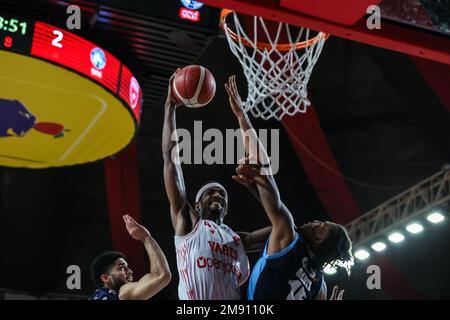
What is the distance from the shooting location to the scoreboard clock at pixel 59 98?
5621 millimetres

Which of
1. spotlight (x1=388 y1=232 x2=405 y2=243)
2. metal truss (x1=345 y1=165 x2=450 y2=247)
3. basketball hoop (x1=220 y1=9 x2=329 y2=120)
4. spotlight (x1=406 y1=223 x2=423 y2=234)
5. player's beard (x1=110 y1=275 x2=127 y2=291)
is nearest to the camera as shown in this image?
player's beard (x1=110 y1=275 x2=127 y2=291)

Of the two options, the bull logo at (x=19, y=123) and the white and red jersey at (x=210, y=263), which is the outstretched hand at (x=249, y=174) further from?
the bull logo at (x=19, y=123)

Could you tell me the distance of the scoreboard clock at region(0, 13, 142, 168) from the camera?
562 cm

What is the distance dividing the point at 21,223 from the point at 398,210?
517 cm

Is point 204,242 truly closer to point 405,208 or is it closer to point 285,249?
point 285,249

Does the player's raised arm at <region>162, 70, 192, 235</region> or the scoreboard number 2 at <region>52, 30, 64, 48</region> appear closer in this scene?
the player's raised arm at <region>162, 70, 192, 235</region>

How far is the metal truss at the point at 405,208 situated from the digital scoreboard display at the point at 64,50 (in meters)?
4.19

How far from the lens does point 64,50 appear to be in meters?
5.73

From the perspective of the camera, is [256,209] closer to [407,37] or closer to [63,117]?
[63,117]

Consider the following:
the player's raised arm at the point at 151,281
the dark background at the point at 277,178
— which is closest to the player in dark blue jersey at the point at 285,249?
the player's raised arm at the point at 151,281

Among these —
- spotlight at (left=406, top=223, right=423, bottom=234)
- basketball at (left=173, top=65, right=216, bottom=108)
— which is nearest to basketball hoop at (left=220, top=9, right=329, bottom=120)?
basketball at (left=173, top=65, right=216, bottom=108)

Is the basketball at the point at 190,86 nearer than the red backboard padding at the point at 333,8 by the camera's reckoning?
Yes

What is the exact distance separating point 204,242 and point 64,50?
2.49 meters

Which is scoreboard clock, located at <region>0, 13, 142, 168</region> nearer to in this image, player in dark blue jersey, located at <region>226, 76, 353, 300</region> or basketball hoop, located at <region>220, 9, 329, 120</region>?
basketball hoop, located at <region>220, 9, 329, 120</region>
